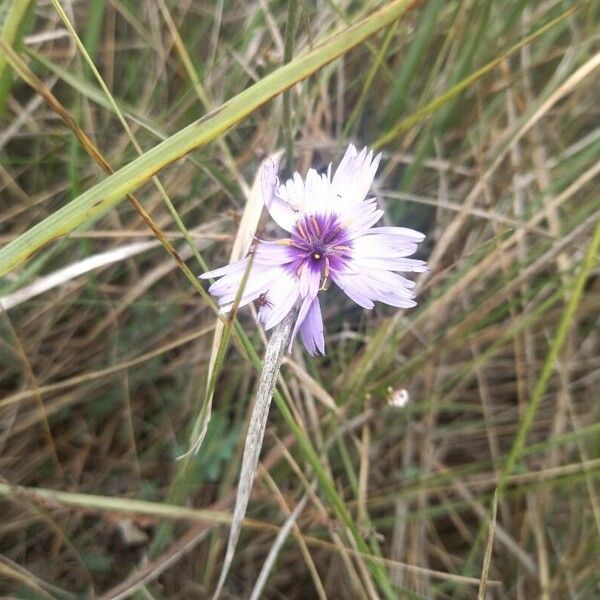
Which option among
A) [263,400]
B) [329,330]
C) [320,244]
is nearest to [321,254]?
[320,244]

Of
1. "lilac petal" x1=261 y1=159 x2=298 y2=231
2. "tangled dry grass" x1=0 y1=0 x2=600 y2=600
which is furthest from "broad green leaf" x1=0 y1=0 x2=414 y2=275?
"tangled dry grass" x1=0 y1=0 x2=600 y2=600

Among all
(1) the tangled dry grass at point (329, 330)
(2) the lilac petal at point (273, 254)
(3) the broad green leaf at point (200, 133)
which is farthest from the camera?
(1) the tangled dry grass at point (329, 330)

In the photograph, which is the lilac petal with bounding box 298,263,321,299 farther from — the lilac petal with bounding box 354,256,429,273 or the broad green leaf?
the broad green leaf

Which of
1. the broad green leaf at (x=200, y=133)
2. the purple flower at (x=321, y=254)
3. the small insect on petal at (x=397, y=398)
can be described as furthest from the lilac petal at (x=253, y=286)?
the small insect on petal at (x=397, y=398)

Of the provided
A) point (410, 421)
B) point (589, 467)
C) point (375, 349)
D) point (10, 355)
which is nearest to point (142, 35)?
point (10, 355)

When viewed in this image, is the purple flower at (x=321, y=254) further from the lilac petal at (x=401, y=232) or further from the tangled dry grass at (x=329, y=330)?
the tangled dry grass at (x=329, y=330)

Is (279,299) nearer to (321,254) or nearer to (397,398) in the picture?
(321,254)

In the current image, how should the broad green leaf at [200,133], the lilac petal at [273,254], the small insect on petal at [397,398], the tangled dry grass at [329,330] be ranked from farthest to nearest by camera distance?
the tangled dry grass at [329,330] → the small insect on petal at [397,398] → the lilac petal at [273,254] → the broad green leaf at [200,133]

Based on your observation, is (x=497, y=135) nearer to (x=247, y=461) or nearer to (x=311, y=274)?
(x=311, y=274)
